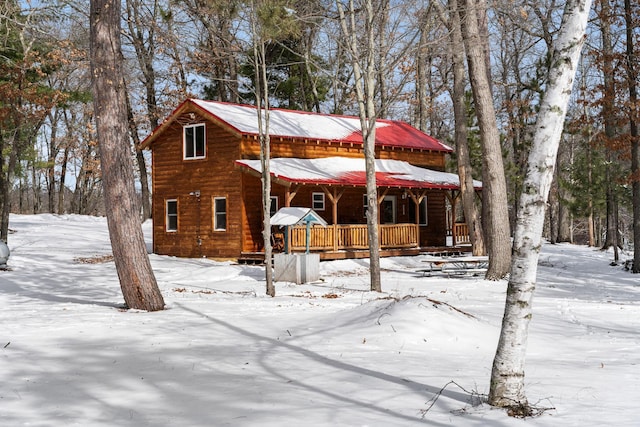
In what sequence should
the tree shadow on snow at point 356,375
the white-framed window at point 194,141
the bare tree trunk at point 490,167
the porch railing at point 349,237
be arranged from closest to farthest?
the tree shadow on snow at point 356,375, the bare tree trunk at point 490,167, the porch railing at point 349,237, the white-framed window at point 194,141

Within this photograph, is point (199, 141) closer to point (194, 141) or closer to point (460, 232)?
point (194, 141)

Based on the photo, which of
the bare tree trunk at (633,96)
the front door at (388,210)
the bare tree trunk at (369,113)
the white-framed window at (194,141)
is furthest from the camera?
the front door at (388,210)

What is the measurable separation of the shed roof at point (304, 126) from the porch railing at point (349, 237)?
4147 mm

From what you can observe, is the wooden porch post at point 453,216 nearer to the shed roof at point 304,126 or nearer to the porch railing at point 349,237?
the porch railing at point 349,237

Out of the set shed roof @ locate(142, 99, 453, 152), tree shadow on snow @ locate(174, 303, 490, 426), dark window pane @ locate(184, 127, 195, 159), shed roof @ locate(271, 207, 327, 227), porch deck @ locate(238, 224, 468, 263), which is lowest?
tree shadow on snow @ locate(174, 303, 490, 426)

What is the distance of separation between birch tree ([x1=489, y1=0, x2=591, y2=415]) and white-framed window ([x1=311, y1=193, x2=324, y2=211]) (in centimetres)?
2102

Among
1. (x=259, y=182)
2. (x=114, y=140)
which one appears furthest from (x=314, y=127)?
(x=114, y=140)

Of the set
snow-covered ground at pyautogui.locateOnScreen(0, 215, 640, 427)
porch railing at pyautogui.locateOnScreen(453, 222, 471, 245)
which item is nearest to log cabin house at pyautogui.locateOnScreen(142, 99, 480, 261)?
porch railing at pyautogui.locateOnScreen(453, 222, 471, 245)

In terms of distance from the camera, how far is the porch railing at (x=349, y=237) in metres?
22.7

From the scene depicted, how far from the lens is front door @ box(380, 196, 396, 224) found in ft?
93.9

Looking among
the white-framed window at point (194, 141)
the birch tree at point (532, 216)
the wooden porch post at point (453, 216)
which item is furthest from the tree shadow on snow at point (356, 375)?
the wooden porch post at point (453, 216)

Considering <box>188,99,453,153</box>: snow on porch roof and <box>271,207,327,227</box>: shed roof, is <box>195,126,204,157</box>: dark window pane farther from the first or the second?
<box>271,207,327,227</box>: shed roof

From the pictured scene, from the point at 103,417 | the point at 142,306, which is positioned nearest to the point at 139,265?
the point at 142,306

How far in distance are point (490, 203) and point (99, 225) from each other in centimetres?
2913
